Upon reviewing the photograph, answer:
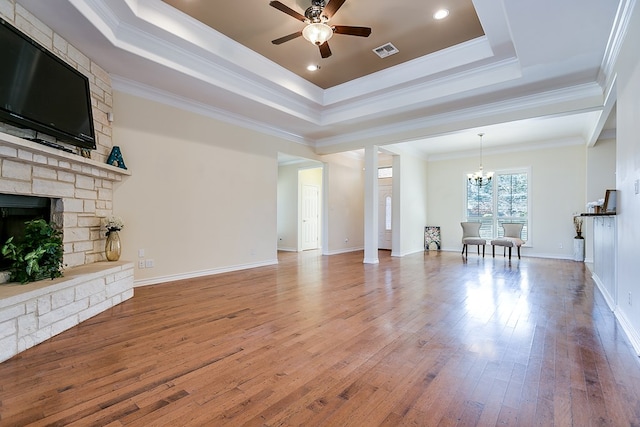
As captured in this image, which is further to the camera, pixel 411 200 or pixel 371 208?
pixel 411 200

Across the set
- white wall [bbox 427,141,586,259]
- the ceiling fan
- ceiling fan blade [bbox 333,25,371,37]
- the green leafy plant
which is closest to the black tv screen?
the green leafy plant

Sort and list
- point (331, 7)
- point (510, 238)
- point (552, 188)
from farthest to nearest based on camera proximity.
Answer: point (552, 188), point (510, 238), point (331, 7)

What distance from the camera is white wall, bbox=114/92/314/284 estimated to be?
444 cm

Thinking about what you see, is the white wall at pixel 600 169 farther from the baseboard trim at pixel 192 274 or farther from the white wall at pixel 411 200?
the baseboard trim at pixel 192 274

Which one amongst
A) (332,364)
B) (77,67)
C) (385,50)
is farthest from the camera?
(385,50)

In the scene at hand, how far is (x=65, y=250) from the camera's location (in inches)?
133

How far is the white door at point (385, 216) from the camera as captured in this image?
9.58 meters

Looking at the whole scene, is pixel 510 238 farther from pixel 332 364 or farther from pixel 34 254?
pixel 34 254

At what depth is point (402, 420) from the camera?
61.1 inches

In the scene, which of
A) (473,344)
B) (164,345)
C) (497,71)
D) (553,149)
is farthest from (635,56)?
(553,149)

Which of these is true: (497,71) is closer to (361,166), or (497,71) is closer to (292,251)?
(361,166)

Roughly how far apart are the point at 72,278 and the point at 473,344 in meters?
3.60

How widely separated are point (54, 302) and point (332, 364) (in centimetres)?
244

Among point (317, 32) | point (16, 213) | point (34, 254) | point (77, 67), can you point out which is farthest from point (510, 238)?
point (16, 213)
